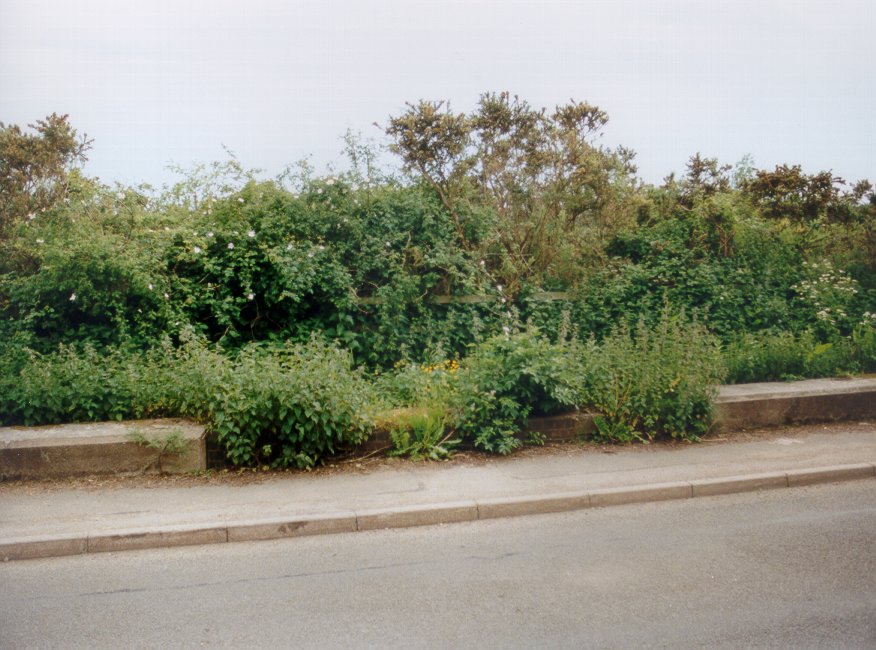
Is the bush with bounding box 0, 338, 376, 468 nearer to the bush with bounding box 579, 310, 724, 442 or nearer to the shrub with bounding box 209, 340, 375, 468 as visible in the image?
the shrub with bounding box 209, 340, 375, 468

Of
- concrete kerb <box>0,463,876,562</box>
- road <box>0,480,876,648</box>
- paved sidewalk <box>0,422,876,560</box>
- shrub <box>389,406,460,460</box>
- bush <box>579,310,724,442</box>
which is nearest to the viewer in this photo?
road <box>0,480,876,648</box>

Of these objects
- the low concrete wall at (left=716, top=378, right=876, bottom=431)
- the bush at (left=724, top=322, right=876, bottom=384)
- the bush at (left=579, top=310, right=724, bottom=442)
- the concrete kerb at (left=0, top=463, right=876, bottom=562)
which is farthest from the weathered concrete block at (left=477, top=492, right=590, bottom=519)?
the bush at (left=724, top=322, right=876, bottom=384)

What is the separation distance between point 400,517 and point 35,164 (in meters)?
10.7

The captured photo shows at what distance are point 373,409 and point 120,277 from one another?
395cm

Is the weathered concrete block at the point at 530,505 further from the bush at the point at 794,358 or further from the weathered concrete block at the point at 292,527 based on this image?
the bush at the point at 794,358

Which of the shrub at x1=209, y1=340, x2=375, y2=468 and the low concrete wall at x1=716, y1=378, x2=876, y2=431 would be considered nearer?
the shrub at x1=209, y1=340, x2=375, y2=468

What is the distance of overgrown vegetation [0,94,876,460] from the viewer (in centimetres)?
805

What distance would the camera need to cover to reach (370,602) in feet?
15.6

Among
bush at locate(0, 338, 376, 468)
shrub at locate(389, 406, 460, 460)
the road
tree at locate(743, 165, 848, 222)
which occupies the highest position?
tree at locate(743, 165, 848, 222)

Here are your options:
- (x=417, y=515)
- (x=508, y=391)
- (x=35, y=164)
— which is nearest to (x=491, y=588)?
(x=417, y=515)

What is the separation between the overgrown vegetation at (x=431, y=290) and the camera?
8.05 m

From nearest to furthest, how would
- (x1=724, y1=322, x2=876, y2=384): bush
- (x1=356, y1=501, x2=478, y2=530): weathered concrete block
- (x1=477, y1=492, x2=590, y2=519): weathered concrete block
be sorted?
(x1=356, y1=501, x2=478, y2=530): weathered concrete block
(x1=477, y1=492, x2=590, y2=519): weathered concrete block
(x1=724, y1=322, x2=876, y2=384): bush

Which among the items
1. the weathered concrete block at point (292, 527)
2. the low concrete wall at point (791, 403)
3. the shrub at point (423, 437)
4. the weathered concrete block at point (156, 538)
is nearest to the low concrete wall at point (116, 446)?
the shrub at point (423, 437)

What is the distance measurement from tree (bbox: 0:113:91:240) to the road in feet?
26.0
